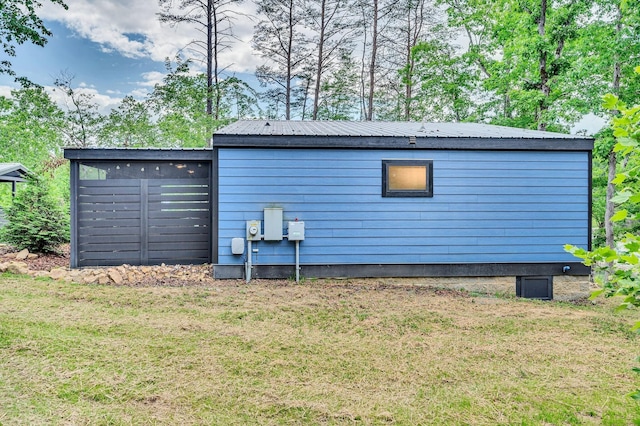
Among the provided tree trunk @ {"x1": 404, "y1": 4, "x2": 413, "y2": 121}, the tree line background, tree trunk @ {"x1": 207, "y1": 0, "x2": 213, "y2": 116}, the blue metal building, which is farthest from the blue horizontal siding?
tree trunk @ {"x1": 404, "y1": 4, "x2": 413, "y2": 121}

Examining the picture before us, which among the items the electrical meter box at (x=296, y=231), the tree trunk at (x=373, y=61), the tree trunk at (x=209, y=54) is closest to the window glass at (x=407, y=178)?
the electrical meter box at (x=296, y=231)

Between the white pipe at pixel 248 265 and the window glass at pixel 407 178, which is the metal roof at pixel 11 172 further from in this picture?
the window glass at pixel 407 178

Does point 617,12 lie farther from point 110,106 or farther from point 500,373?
point 110,106

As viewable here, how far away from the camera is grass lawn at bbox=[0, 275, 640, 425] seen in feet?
6.75

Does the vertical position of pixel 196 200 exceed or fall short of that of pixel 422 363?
it exceeds it

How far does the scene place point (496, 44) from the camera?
11555 mm

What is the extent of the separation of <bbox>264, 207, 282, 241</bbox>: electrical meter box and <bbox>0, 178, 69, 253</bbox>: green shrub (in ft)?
16.8

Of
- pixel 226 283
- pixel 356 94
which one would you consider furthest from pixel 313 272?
pixel 356 94

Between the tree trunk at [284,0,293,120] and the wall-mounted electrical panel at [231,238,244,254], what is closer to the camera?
the wall-mounted electrical panel at [231,238,244,254]

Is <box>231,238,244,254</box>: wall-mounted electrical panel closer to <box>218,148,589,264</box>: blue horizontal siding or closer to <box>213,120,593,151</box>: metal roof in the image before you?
<box>218,148,589,264</box>: blue horizontal siding

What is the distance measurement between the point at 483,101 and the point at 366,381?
1319 centimetres

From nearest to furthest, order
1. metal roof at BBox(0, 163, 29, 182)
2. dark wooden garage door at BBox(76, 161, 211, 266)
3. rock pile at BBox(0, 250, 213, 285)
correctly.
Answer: rock pile at BBox(0, 250, 213, 285) → dark wooden garage door at BBox(76, 161, 211, 266) → metal roof at BBox(0, 163, 29, 182)

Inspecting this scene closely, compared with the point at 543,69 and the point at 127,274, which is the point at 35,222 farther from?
the point at 543,69

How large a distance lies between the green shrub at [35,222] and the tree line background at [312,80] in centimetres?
521
